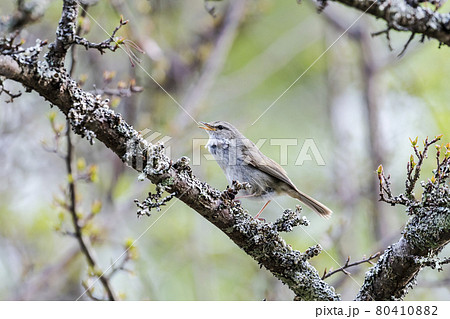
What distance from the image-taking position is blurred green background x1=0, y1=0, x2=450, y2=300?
7.06 m

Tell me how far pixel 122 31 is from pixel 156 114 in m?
1.43

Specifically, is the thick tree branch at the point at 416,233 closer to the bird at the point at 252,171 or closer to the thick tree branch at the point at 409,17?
the thick tree branch at the point at 409,17

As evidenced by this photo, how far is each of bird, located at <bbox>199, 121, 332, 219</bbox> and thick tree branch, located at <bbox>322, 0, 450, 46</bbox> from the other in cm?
244

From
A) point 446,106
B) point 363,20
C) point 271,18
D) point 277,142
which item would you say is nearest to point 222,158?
point 277,142

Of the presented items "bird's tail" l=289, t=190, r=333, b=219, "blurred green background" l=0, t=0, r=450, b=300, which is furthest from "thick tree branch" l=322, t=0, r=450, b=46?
"blurred green background" l=0, t=0, r=450, b=300

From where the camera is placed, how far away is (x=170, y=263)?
9320mm

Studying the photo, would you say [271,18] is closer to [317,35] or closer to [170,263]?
[317,35]

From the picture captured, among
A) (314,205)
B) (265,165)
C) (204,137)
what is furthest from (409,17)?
(204,137)

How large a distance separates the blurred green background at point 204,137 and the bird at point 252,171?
100 centimetres

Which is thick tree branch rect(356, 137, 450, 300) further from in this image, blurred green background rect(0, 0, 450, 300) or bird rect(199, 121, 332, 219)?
blurred green background rect(0, 0, 450, 300)

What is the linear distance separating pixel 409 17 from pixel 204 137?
4995mm

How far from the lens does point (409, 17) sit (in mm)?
3357

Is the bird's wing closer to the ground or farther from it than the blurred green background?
closer to the ground

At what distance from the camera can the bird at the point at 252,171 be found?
5.52m
